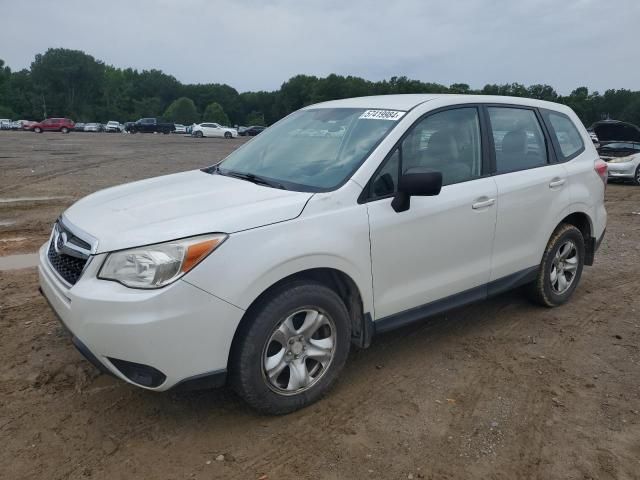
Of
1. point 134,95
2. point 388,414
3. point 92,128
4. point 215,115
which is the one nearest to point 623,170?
point 388,414

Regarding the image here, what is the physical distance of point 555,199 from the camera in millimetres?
4586

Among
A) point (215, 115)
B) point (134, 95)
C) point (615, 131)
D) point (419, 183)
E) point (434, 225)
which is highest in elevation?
point (134, 95)

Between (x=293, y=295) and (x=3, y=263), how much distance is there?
4557 mm

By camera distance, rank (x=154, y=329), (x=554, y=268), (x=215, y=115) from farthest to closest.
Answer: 1. (x=215, y=115)
2. (x=554, y=268)
3. (x=154, y=329)

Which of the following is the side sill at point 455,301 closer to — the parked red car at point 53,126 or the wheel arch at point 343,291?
the wheel arch at point 343,291

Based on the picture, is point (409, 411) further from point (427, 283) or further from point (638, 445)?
point (638, 445)

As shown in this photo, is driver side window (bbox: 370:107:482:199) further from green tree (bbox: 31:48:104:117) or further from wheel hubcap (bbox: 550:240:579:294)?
green tree (bbox: 31:48:104:117)

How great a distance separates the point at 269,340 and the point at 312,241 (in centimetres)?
59

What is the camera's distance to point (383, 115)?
3.81 meters

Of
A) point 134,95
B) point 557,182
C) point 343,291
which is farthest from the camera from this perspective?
point 134,95

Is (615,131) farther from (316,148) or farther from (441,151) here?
(316,148)

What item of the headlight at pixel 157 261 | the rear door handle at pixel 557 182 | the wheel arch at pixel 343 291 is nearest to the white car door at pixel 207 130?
the rear door handle at pixel 557 182

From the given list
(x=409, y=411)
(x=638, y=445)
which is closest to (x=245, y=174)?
(x=409, y=411)

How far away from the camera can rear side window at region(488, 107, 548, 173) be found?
14.1ft
